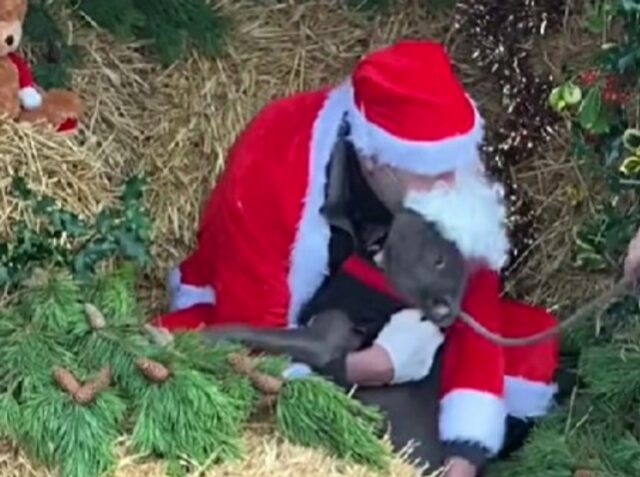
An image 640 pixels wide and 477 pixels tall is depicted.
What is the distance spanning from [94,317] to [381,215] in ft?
1.61

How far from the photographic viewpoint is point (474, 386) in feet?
9.39

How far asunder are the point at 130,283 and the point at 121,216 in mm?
140

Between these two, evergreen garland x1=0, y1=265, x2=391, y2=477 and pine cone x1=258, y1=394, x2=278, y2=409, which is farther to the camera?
pine cone x1=258, y1=394, x2=278, y2=409

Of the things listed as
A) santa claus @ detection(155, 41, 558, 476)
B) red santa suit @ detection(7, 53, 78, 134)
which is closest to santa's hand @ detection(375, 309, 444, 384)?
santa claus @ detection(155, 41, 558, 476)

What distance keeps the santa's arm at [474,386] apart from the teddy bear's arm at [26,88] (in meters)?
0.70

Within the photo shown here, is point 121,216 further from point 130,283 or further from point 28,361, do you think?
point 28,361

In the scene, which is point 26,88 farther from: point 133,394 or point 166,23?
point 133,394

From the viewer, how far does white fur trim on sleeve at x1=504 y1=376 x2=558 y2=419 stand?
298 cm

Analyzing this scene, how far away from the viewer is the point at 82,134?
312 centimetres

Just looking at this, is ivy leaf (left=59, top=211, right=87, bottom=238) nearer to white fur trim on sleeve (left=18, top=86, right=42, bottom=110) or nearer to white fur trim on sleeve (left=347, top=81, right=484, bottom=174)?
white fur trim on sleeve (left=18, top=86, right=42, bottom=110)

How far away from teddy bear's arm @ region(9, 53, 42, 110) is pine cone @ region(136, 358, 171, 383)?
575 millimetres

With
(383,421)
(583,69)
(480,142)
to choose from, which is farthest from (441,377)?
(583,69)

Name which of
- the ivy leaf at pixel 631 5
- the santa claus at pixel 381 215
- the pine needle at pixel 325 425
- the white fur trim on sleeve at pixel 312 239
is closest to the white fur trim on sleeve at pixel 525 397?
the santa claus at pixel 381 215

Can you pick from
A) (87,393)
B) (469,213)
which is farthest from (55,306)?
(469,213)
